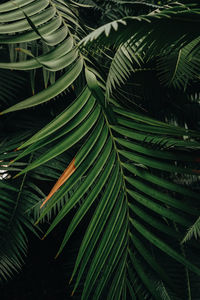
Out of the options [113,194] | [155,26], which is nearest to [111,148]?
[113,194]

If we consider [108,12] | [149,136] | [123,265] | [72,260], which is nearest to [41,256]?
[72,260]

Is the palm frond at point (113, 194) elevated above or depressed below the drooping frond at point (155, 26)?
below

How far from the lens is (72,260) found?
942 millimetres

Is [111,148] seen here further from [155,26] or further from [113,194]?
[155,26]

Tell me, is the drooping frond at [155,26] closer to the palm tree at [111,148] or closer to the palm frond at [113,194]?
the palm tree at [111,148]

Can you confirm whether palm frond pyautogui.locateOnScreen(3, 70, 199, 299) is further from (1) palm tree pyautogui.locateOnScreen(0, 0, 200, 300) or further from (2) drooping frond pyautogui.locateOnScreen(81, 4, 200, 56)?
(2) drooping frond pyautogui.locateOnScreen(81, 4, 200, 56)

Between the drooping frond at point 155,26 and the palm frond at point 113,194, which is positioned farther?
the palm frond at point 113,194

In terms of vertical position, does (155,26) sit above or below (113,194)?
above

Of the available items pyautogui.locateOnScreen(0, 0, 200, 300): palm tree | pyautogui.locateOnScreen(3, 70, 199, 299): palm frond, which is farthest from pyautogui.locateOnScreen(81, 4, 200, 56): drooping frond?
pyautogui.locateOnScreen(3, 70, 199, 299): palm frond

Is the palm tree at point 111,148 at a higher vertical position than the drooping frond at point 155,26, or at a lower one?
lower

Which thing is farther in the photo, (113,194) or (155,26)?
(113,194)

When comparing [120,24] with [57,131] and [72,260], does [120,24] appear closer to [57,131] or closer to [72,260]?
[57,131]

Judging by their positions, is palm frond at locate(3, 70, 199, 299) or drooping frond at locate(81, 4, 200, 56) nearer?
drooping frond at locate(81, 4, 200, 56)

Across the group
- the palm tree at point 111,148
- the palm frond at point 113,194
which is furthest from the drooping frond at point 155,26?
the palm frond at point 113,194
